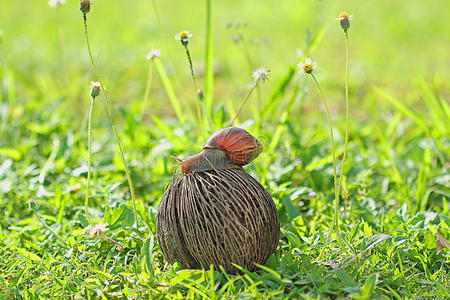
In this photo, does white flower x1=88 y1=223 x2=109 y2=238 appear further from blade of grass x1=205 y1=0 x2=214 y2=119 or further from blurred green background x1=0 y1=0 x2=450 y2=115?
blurred green background x1=0 y1=0 x2=450 y2=115

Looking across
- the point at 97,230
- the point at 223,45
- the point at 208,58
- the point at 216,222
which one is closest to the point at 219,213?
the point at 216,222

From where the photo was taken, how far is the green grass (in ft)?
7.86

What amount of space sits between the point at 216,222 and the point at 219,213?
42 millimetres

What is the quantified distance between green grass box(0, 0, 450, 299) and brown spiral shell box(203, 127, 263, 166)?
527mm

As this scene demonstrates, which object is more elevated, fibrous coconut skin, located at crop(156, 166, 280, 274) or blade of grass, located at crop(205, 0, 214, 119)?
blade of grass, located at crop(205, 0, 214, 119)

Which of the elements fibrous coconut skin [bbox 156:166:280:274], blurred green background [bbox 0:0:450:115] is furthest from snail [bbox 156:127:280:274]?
blurred green background [bbox 0:0:450:115]

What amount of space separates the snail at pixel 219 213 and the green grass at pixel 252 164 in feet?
0.28

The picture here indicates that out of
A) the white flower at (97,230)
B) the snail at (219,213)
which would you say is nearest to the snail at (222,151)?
the snail at (219,213)

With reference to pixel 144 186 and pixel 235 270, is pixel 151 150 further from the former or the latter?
pixel 235 270

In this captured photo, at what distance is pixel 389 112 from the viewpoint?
16.5 feet

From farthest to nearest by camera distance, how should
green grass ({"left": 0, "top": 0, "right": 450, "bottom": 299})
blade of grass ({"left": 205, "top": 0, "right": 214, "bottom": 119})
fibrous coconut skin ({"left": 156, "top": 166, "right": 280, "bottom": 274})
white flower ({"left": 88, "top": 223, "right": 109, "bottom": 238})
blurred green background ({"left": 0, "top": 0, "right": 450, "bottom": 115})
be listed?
blurred green background ({"left": 0, "top": 0, "right": 450, "bottom": 115}) < blade of grass ({"left": 205, "top": 0, "right": 214, "bottom": 119}) < white flower ({"left": 88, "top": 223, "right": 109, "bottom": 238}) < green grass ({"left": 0, "top": 0, "right": 450, "bottom": 299}) < fibrous coconut skin ({"left": 156, "top": 166, "right": 280, "bottom": 274})

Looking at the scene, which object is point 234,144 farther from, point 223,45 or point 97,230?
point 223,45

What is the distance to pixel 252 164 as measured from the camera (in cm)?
348

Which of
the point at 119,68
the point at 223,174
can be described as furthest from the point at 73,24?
the point at 223,174
